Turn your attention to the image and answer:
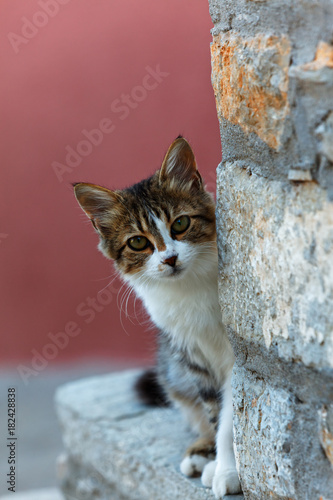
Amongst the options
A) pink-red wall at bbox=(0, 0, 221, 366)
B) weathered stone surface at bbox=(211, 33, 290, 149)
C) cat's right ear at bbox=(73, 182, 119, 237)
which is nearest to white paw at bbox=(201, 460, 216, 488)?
cat's right ear at bbox=(73, 182, 119, 237)

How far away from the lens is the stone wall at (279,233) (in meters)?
1.00

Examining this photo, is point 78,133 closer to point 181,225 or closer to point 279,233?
point 181,225

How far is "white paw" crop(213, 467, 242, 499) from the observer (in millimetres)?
1688

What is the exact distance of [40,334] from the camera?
4.51 metres

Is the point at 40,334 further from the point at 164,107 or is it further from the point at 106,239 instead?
the point at 106,239

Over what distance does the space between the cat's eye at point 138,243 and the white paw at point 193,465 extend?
0.70m

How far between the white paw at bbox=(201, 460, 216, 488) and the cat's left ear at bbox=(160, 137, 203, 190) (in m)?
0.89

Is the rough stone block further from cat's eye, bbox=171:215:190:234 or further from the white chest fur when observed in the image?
cat's eye, bbox=171:215:190:234

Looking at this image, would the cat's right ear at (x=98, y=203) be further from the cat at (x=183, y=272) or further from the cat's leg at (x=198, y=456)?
the cat's leg at (x=198, y=456)

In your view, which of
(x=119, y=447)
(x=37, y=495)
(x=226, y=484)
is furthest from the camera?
(x=37, y=495)

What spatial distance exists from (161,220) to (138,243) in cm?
12

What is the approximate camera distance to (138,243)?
6.67 ft

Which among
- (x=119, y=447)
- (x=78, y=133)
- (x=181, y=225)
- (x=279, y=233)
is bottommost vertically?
(x=119, y=447)

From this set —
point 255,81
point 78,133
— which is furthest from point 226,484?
point 78,133
